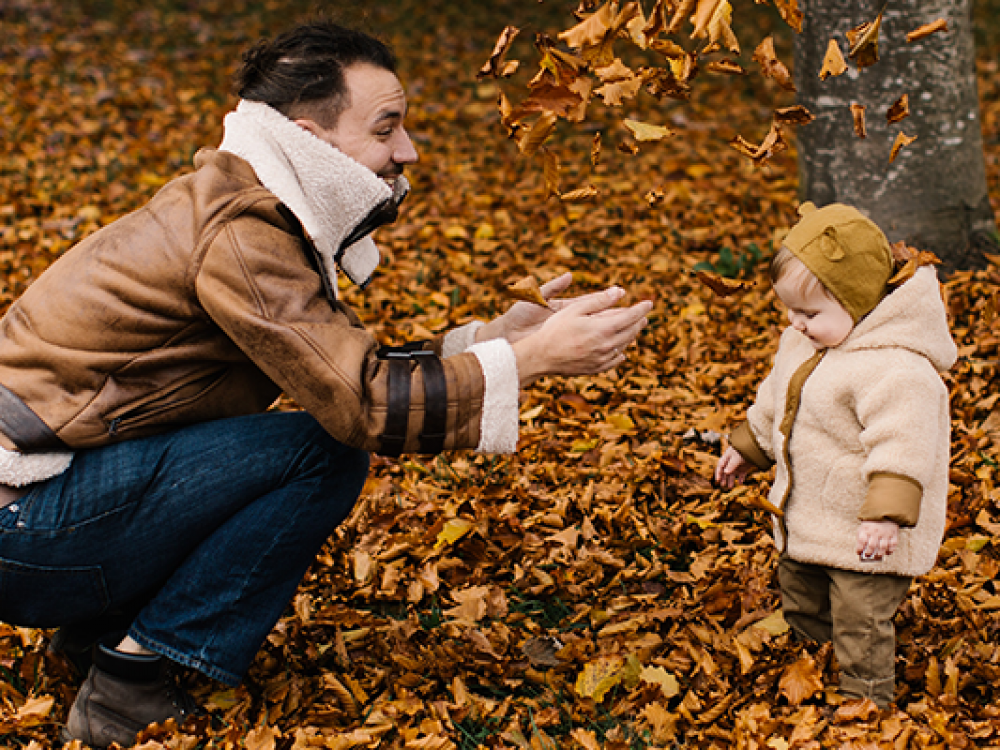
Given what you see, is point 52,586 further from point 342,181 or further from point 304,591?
point 342,181

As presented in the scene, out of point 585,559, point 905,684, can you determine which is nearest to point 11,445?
point 585,559

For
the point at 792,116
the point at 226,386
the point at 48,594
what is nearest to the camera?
the point at 48,594

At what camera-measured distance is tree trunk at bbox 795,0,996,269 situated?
13.3 feet

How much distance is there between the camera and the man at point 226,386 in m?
1.98

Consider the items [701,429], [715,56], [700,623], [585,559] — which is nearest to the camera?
[700,623]

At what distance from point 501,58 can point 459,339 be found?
739 millimetres

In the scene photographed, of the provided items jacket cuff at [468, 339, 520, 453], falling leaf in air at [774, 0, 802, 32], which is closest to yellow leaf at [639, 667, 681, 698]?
jacket cuff at [468, 339, 520, 453]

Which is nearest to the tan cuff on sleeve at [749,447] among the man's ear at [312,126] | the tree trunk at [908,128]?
the man's ear at [312,126]

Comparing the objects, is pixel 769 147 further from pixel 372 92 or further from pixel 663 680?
pixel 663 680

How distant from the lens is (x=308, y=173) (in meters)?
2.14

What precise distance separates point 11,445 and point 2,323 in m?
0.31

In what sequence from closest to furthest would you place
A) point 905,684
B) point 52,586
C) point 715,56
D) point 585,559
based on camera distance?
point 52,586
point 905,684
point 585,559
point 715,56

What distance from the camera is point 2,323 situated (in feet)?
7.22

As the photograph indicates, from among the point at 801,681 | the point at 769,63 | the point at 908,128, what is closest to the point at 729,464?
the point at 801,681
